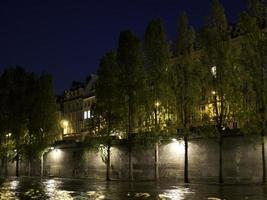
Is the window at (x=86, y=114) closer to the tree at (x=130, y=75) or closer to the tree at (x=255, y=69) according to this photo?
the tree at (x=130, y=75)

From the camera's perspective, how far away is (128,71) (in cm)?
5681

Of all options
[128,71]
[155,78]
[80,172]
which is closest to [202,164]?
[155,78]

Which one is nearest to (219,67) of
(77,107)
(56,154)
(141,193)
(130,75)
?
(130,75)

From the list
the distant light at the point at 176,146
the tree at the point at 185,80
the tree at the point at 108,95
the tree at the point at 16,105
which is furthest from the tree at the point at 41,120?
the tree at the point at 185,80

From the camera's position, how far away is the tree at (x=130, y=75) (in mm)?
56000

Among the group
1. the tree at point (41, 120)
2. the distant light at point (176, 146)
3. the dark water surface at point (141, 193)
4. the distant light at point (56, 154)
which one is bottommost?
the dark water surface at point (141, 193)

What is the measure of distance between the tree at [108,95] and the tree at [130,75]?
0.75 m

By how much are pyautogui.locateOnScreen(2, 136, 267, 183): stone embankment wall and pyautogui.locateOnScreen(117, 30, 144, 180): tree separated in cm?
248

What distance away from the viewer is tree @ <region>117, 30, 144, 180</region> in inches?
2205

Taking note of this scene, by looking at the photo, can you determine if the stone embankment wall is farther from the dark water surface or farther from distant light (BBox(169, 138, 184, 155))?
the dark water surface

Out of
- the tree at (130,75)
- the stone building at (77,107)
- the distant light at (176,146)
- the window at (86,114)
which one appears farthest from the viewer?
the stone building at (77,107)

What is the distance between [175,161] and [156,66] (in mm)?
10835

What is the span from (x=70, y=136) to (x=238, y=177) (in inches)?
2603

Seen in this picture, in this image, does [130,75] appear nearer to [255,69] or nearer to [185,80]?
[185,80]
